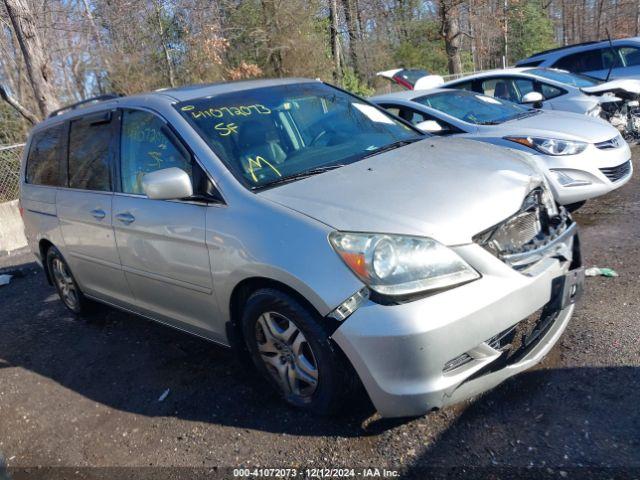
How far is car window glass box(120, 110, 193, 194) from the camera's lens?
354cm

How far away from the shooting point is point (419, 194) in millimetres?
2859

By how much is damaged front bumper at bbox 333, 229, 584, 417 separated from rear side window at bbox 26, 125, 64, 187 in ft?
10.9

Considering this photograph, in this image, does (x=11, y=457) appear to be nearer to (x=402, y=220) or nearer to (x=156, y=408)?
(x=156, y=408)

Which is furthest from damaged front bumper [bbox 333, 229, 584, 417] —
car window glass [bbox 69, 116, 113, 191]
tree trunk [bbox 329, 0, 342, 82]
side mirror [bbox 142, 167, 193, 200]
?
tree trunk [bbox 329, 0, 342, 82]

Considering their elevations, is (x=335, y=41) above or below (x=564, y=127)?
above

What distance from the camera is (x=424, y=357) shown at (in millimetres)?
2463

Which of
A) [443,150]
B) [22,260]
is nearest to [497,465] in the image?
[443,150]

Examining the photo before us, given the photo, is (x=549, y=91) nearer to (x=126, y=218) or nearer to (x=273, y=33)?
(x=126, y=218)

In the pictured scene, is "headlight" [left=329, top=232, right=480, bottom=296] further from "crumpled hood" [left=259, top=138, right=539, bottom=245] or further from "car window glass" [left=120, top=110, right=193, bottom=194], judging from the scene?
"car window glass" [left=120, top=110, right=193, bottom=194]

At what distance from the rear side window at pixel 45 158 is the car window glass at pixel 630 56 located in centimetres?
1137

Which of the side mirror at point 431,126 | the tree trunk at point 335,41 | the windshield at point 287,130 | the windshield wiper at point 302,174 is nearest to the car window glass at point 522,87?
the side mirror at point 431,126

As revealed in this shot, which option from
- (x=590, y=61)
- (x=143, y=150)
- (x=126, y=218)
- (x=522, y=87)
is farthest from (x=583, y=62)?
(x=126, y=218)

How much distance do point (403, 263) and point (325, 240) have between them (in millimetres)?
374

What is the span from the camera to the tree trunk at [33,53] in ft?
33.4
